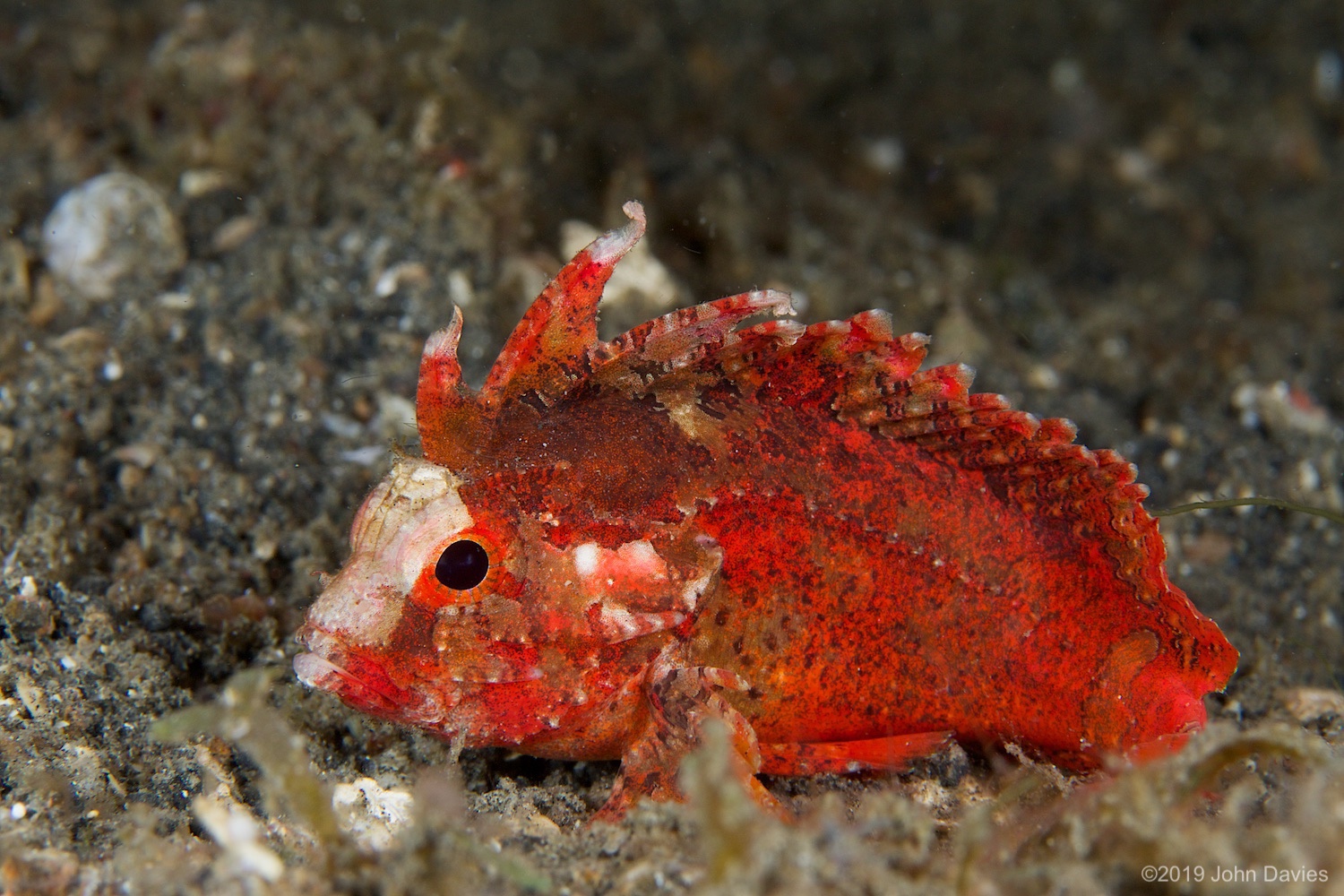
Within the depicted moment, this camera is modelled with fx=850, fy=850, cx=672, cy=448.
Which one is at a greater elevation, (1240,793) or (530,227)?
(530,227)

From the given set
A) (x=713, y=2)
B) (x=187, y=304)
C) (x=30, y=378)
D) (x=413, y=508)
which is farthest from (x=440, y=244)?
(x=713, y=2)

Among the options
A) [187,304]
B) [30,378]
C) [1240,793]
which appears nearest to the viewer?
[1240,793]

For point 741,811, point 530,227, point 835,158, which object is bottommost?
point 741,811

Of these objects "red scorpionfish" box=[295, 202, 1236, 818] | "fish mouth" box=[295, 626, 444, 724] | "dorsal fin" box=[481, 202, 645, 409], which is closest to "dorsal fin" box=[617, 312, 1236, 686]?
"red scorpionfish" box=[295, 202, 1236, 818]

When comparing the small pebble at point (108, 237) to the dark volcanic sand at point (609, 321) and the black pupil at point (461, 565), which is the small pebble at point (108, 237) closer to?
the dark volcanic sand at point (609, 321)

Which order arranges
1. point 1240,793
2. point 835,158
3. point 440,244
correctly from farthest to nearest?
point 835,158 → point 440,244 → point 1240,793

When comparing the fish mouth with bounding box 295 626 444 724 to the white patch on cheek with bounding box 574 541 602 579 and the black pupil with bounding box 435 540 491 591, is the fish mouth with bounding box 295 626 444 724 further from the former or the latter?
the white patch on cheek with bounding box 574 541 602 579

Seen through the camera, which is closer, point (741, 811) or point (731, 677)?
point (741, 811)

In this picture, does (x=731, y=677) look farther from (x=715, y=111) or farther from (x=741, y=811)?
(x=715, y=111)
